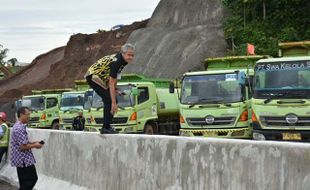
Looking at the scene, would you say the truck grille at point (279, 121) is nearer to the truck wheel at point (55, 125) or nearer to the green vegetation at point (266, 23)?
the green vegetation at point (266, 23)

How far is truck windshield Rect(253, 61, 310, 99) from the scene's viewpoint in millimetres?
12875

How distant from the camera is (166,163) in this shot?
6902mm

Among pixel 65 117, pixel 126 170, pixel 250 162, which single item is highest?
pixel 250 162

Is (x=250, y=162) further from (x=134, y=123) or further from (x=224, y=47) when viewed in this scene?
(x=224, y=47)

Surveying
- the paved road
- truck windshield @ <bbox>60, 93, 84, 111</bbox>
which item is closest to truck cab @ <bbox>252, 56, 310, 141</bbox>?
the paved road

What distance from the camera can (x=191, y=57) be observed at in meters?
40.3

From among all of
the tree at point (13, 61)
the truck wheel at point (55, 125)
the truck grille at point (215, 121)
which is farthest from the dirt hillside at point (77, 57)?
the tree at point (13, 61)

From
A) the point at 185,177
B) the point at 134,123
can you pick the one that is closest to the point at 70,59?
the point at 134,123

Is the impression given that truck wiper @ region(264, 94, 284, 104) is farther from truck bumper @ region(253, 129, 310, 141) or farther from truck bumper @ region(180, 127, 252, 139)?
truck bumper @ region(180, 127, 252, 139)

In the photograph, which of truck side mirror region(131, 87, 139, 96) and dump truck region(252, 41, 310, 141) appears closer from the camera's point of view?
dump truck region(252, 41, 310, 141)

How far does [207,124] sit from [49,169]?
6.34 meters

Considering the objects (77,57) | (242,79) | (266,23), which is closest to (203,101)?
(242,79)

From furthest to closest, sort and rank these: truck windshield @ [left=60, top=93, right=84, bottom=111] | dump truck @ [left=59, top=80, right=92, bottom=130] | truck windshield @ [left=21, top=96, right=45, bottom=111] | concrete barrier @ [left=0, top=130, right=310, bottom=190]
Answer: truck windshield @ [left=21, top=96, right=45, bottom=111], truck windshield @ [left=60, top=93, right=84, bottom=111], dump truck @ [left=59, top=80, right=92, bottom=130], concrete barrier @ [left=0, top=130, right=310, bottom=190]

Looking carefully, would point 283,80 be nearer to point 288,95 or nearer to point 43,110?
point 288,95
